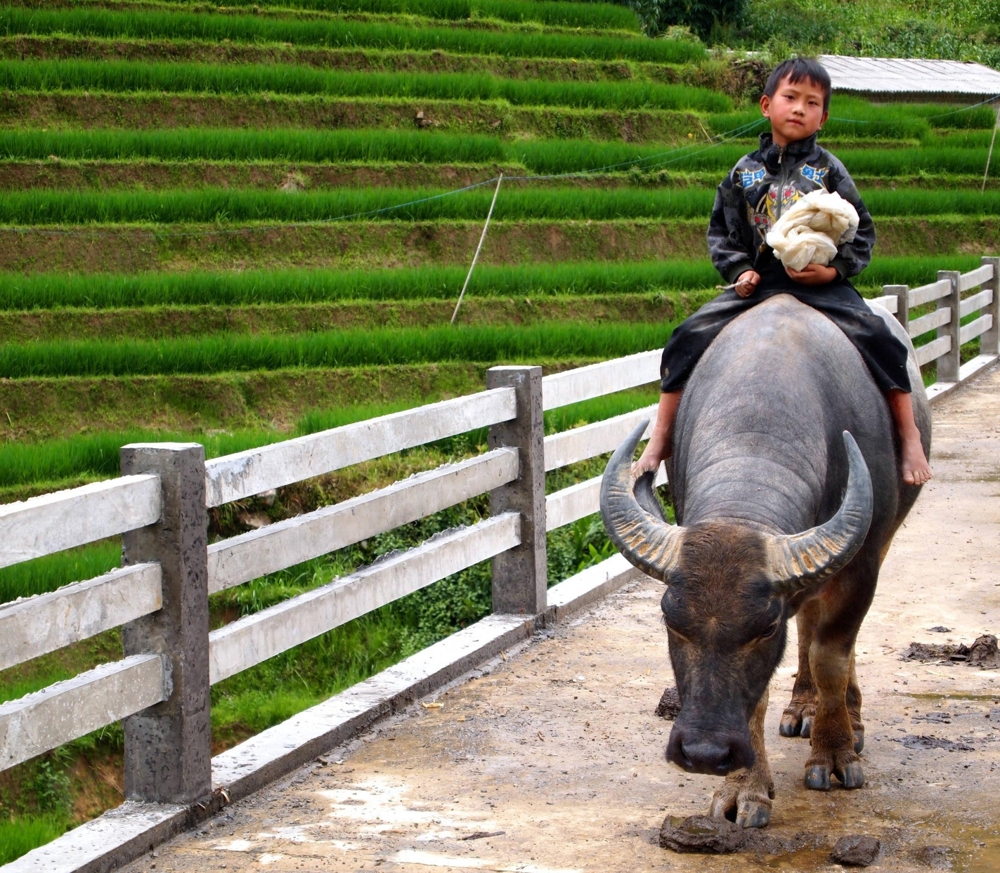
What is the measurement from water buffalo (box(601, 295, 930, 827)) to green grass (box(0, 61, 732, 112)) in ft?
46.7

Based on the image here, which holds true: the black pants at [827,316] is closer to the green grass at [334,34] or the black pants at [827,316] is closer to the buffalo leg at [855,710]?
the buffalo leg at [855,710]

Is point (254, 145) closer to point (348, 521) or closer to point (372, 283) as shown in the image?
point (372, 283)

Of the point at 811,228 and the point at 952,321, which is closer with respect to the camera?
the point at 811,228

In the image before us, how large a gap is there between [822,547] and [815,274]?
143 centimetres

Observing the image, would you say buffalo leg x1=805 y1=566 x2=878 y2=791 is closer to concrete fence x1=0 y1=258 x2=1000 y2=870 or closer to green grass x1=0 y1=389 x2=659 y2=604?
concrete fence x1=0 y1=258 x2=1000 y2=870

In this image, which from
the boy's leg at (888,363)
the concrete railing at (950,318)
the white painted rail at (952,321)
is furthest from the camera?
the white painted rail at (952,321)

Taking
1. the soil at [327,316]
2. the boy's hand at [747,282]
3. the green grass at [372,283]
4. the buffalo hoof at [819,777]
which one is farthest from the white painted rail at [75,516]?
the green grass at [372,283]

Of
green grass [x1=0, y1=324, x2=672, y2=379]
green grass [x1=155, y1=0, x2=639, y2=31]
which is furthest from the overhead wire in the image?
green grass [x1=155, y1=0, x2=639, y2=31]

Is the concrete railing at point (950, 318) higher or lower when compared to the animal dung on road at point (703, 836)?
higher

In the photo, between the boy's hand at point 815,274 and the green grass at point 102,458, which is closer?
the boy's hand at point 815,274

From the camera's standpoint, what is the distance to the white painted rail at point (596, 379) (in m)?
6.71

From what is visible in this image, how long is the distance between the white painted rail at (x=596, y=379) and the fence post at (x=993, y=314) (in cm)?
915

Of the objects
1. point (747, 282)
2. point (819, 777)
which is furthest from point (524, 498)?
point (819, 777)

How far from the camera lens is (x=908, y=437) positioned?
4785mm
